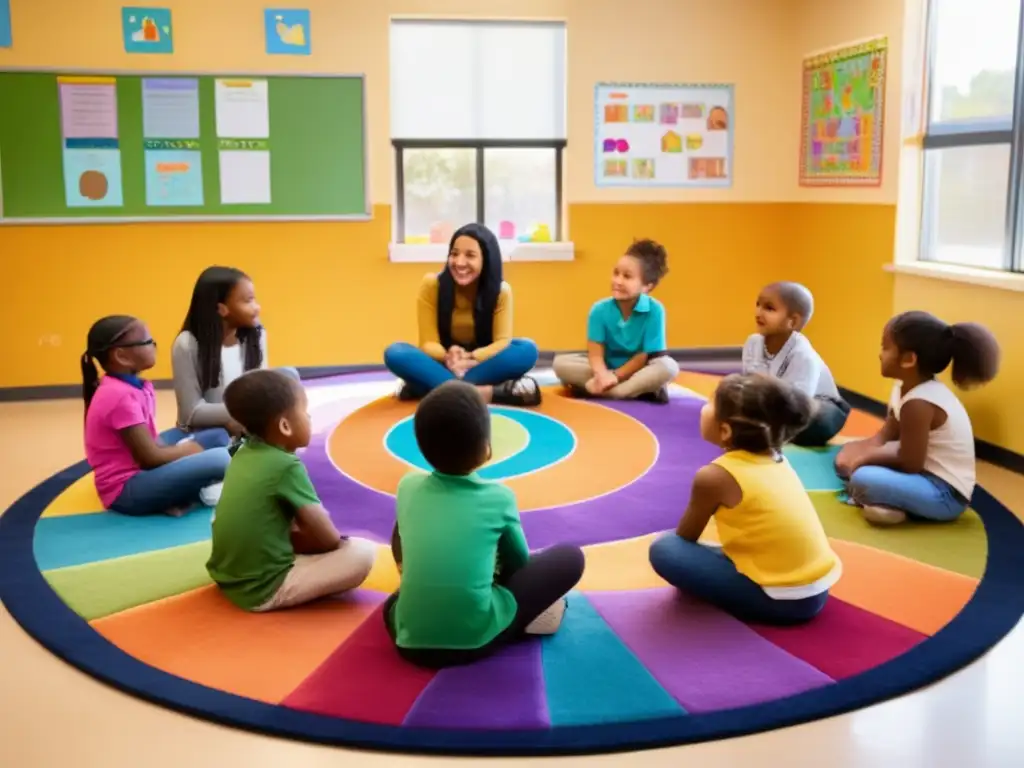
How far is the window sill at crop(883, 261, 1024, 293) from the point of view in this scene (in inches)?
195

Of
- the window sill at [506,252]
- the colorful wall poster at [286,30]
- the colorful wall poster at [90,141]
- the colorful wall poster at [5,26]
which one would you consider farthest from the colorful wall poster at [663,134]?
the colorful wall poster at [5,26]

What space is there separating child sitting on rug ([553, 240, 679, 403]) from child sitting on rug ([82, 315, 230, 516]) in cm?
252

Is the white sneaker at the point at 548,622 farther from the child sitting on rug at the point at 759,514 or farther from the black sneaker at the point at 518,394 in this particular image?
the black sneaker at the point at 518,394

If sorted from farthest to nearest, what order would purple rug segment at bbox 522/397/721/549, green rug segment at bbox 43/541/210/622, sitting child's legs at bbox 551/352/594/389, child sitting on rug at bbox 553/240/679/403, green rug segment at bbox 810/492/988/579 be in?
sitting child's legs at bbox 551/352/594/389 < child sitting on rug at bbox 553/240/679/403 < purple rug segment at bbox 522/397/721/549 < green rug segment at bbox 810/492/988/579 < green rug segment at bbox 43/541/210/622

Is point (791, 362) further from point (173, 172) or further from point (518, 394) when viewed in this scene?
point (173, 172)

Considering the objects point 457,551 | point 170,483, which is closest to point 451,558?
point 457,551

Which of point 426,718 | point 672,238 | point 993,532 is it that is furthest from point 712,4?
point 426,718

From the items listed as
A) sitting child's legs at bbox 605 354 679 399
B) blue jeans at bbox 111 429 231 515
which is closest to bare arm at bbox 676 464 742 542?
blue jeans at bbox 111 429 231 515

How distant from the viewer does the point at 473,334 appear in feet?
19.9

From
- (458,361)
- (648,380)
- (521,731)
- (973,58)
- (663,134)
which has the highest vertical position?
(973,58)

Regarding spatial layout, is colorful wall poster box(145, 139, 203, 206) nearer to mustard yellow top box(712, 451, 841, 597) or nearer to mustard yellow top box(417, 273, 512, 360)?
mustard yellow top box(417, 273, 512, 360)

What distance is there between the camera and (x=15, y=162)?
6555 mm

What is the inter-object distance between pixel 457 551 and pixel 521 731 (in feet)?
1.54

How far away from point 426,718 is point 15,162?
5395 millimetres
